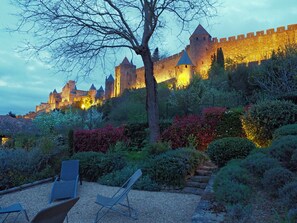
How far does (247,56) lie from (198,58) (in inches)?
220

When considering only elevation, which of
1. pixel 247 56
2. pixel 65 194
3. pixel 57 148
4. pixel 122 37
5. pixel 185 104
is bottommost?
pixel 65 194

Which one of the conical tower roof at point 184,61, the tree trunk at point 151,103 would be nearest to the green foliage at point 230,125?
the tree trunk at point 151,103

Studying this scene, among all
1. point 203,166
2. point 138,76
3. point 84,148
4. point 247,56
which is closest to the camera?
point 203,166

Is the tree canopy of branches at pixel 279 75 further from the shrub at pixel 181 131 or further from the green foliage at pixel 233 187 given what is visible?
the green foliage at pixel 233 187

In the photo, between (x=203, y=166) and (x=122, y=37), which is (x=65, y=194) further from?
(x=122, y=37)

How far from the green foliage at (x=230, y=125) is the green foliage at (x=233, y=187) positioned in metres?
5.08

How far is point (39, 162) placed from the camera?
7773 mm

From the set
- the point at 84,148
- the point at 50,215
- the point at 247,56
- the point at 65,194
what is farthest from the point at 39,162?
the point at 247,56

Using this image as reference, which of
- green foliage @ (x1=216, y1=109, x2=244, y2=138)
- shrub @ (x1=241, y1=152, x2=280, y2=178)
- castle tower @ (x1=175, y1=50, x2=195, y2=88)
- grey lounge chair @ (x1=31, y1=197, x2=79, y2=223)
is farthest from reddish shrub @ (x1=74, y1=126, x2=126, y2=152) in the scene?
castle tower @ (x1=175, y1=50, x2=195, y2=88)

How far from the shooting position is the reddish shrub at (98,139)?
11109 millimetres

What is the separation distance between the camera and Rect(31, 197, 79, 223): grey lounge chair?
220 cm

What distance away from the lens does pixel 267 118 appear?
8.44 m

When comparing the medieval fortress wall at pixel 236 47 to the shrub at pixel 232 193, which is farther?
the medieval fortress wall at pixel 236 47

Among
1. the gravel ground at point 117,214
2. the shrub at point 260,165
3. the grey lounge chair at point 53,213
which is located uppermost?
the grey lounge chair at point 53,213
